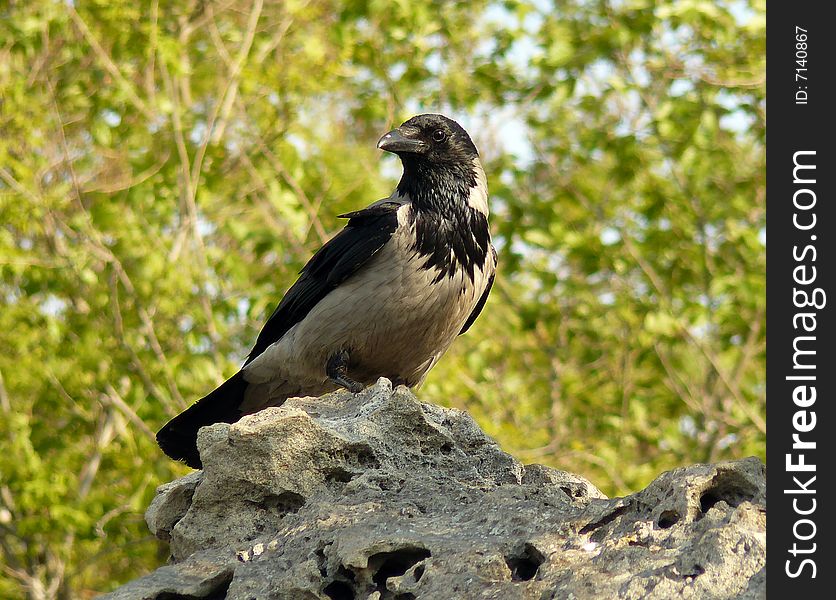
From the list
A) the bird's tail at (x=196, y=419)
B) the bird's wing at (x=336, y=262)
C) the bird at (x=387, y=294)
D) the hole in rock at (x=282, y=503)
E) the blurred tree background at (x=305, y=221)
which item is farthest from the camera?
the blurred tree background at (x=305, y=221)

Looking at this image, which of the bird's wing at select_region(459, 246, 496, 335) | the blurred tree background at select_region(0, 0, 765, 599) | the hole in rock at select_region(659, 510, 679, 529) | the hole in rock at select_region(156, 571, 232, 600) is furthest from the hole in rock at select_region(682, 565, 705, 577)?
the blurred tree background at select_region(0, 0, 765, 599)

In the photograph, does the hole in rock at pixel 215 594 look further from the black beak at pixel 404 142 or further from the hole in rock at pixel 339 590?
the black beak at pixel 404 142

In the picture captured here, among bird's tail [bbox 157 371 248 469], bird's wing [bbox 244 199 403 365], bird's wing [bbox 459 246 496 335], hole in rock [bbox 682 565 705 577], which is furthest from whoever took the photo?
bird's wing [bbox 459 246 496 335]

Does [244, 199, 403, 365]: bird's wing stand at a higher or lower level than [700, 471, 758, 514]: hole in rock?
higher

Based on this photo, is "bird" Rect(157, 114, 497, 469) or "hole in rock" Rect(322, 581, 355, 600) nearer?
"hole in rock" Rect(322, 581, 355, 600)

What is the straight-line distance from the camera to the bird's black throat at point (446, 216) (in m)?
5.45

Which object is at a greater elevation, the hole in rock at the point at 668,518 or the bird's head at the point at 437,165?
the bird's head at the point at 437,165

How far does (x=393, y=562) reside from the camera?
3215 millimetres

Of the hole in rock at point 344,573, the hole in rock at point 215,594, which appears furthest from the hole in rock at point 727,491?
the hole in rock at point 215,594

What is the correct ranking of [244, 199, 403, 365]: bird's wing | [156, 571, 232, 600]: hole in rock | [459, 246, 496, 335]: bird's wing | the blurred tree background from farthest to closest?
the blurred tree background, [459, 246, 496, 335]: bird's wing, [244, 199, 403, 365]: bird's wing, [156, 571, 232, 600]: hole in rock

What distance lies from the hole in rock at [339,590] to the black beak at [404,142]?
110 inches

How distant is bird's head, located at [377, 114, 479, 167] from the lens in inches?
226

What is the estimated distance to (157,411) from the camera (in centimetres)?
884

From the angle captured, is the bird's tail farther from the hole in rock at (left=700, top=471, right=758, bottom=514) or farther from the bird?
the hole in rock at (left=700, top=471, right=758, bottom=514)
